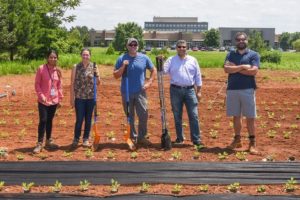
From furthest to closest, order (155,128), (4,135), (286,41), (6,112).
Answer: (286,41), (6,112), (155,128), (4,135)

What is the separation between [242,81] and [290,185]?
221cm

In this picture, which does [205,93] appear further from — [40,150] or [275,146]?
[40,150]

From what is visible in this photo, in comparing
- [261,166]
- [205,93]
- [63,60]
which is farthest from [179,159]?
[63,60]

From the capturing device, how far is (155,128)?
409 inches

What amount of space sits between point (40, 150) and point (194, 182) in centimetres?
284

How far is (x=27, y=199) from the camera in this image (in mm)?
5332

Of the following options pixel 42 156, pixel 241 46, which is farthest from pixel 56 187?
pixel 241 46

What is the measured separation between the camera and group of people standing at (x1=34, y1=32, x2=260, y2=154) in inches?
298

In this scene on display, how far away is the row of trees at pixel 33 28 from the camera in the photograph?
28.1 meters

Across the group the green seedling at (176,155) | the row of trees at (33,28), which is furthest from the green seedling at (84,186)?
the row of trees at (33,28)

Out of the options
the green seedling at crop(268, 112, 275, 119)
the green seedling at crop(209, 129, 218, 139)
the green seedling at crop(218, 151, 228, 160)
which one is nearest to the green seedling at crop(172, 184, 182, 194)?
the green seedling at crop(218, 151, 228, 160)

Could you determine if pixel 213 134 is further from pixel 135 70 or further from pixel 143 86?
pixel 135 70

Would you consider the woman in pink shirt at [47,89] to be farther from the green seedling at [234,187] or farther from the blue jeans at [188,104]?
the green seedling at [234,187]

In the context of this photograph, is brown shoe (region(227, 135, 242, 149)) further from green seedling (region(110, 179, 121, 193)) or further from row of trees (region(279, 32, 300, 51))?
row of trees (region(279, 32, 300, 51))
